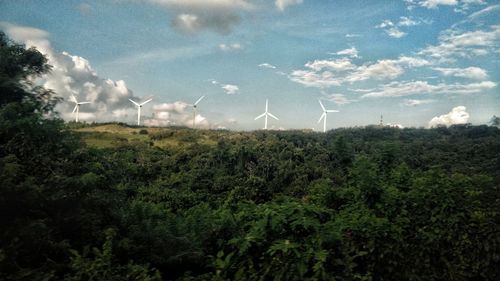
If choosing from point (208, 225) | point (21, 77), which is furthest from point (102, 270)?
point (21, 77)

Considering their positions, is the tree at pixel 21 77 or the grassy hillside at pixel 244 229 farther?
the tree at pixel 21 77

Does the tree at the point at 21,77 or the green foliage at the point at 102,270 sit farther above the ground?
the tree at the point at 21,77

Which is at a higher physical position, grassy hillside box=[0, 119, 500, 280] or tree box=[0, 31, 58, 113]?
tree box=[0, 31, 58, 113]

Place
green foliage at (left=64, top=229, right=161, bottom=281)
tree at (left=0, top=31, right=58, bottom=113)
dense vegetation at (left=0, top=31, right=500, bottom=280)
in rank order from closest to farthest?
green foliage at (left=64, top=229, right=161, bottom=281)
dense vegetation at (left=0, top=31, right=500, bottom=280)
tree at (left=0, top=31, right=58, bottom=113)

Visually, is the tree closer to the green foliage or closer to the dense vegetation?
the dense vegetation

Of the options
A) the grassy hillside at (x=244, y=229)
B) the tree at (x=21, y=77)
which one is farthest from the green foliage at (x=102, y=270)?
the tree at (x=21, y=77)

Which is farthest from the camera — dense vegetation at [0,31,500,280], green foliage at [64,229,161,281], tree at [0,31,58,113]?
tree at [0,31,58,113]

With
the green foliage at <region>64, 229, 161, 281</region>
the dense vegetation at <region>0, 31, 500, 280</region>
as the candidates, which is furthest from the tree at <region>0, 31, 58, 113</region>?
the green foliage at <region>64, 229, 161, 281</region>

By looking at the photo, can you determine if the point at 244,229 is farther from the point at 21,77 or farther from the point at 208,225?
the point at 21,77

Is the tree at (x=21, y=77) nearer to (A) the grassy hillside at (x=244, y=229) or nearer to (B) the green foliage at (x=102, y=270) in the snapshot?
(A) the grassy hillside at (x=244, y=229)

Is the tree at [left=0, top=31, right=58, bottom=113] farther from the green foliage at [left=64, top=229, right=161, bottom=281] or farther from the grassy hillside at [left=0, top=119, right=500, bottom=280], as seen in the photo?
the green foliage at [left=64, top=229, right=161, bottom=281]

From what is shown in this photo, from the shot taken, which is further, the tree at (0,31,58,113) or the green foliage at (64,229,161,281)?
the tree at (0,31,58,113)
